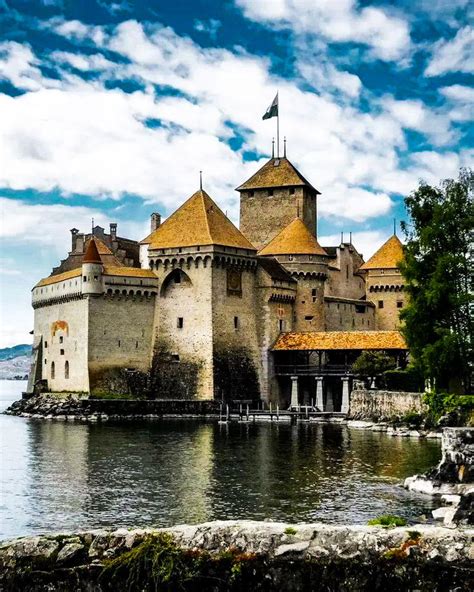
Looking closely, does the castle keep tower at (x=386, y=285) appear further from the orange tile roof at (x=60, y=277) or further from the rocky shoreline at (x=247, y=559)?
the rocky shoreline at (x=247, y=559)

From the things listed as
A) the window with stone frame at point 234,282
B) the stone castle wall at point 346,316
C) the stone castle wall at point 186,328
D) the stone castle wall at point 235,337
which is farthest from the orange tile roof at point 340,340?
the stone castle wall at point 186,328

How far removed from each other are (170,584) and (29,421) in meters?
51.1

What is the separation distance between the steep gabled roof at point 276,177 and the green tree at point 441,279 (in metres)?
34.8

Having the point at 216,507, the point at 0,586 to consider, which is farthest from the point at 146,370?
the point at 0,586

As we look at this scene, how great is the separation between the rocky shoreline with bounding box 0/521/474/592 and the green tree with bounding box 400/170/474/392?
3227cm

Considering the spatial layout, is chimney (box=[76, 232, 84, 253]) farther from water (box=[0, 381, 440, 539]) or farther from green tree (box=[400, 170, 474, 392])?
green tree (box=[400, 170, 474, 392])

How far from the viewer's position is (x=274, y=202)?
77250 mm

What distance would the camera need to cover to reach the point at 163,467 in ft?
107

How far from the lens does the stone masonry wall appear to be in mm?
47291

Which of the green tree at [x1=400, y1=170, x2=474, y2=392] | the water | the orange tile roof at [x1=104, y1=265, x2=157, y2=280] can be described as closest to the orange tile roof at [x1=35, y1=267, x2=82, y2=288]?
the orange tile roof at [x1=104, y1=265, x2=157, y2=280]

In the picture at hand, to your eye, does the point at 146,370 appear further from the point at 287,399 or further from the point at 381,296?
the point at 381,296

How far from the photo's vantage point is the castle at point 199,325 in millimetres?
61781

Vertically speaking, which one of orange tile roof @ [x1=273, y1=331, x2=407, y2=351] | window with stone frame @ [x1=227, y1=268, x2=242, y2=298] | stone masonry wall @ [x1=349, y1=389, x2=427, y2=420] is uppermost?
window with stone frame @ [x1=227, y1=268, x2=242, y2=298]

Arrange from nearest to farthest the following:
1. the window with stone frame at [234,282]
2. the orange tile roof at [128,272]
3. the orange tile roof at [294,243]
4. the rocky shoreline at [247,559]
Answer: the rocky shoreline at [247,559], the orange tile roof at [128,272], the window with stone frame at [234,282], the orange tile roof at [294,243]
